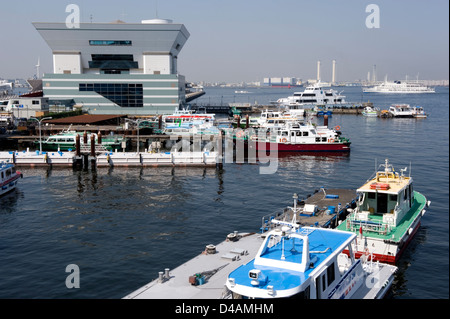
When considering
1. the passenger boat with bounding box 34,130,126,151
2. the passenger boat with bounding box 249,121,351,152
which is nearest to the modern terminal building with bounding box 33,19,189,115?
the passenger boat with bounding box 34,130,126,151

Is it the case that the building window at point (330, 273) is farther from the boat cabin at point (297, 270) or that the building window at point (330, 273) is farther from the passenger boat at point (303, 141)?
the passenger boat at point (303, 141)

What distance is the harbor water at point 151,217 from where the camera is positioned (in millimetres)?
24094

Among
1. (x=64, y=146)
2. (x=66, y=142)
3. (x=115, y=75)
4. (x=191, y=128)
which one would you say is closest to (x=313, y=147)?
(x=191, y=128)

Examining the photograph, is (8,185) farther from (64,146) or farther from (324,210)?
(324,210)

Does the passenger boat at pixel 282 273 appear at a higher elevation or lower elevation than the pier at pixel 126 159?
lower

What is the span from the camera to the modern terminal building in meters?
103

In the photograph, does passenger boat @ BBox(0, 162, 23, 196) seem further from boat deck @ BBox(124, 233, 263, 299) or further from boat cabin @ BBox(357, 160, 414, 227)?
→ boat cabin @ BBox(357, 160, 414, 227)

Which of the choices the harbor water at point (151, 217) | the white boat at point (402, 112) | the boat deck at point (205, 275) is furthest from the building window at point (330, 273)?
the white boat at point (402, 112)

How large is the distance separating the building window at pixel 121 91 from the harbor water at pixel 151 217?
172 ft

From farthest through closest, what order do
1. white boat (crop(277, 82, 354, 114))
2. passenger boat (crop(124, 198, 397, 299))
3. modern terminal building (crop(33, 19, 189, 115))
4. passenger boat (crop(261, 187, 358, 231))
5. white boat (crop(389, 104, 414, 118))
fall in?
white boat (crop(277, 82, 354, 114)) → white boat (crop(389, 104, 414, 118)) → modern terminal building (crop(33, 19, 189, 115)) → passenger boat (crop(261, 187, 358, 231)) → passenger boat (crop(124, 198, 397, 299))

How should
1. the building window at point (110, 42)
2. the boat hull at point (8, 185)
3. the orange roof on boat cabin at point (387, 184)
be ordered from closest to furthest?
1. the orange roof on boat cabin at point (387, 184)
2. the boat hull at point (8, 185)
3. the building window at point (110, 42)

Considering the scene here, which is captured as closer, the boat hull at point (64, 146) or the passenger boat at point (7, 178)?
the passenger boat at point (7, 178)
